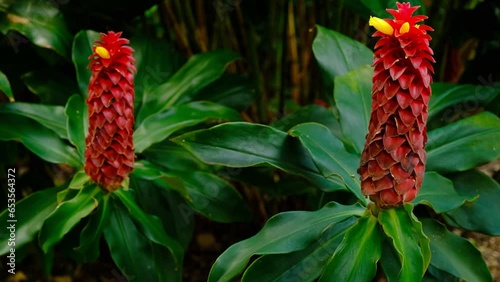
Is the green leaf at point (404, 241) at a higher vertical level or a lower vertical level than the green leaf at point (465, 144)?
lower

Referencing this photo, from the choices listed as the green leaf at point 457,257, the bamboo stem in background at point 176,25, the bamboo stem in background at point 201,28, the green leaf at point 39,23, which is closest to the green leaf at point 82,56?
the green leaf at point 39,23

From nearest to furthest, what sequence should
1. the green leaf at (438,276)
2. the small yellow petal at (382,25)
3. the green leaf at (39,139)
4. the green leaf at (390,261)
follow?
the small yellow petal at (382,25) < the green leaf at (390,261) < the green leaf at (438,276) < the green leaf at (39,139)

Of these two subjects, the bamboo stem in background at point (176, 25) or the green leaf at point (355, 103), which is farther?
the bamboo stem in background at point (176, 25)

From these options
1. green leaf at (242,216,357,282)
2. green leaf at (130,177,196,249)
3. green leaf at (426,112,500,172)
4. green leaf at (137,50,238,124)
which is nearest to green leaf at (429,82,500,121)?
green leaf at (426,112,500,172)

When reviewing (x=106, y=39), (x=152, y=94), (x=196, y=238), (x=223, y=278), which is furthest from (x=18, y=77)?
(x=223, y=278)

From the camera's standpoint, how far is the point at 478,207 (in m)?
1.36

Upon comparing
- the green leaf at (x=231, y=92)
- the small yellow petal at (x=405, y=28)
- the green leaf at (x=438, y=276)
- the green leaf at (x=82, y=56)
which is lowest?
the green leaf at (x=438, y=276)

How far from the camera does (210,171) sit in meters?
1.58

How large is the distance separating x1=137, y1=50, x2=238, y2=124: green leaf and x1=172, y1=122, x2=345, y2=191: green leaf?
352 millimetres

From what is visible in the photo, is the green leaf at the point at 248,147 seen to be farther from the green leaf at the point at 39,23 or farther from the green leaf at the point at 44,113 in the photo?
the green leaf at the point at 39,23

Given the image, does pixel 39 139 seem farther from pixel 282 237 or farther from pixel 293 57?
pixel 293 57

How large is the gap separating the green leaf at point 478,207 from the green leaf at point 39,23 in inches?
40.7

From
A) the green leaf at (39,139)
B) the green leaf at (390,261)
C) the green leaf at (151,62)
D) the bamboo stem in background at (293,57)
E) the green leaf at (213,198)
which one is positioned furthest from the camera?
the bamboo stem in background at (293,57)

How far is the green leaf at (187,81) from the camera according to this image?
159 cm
